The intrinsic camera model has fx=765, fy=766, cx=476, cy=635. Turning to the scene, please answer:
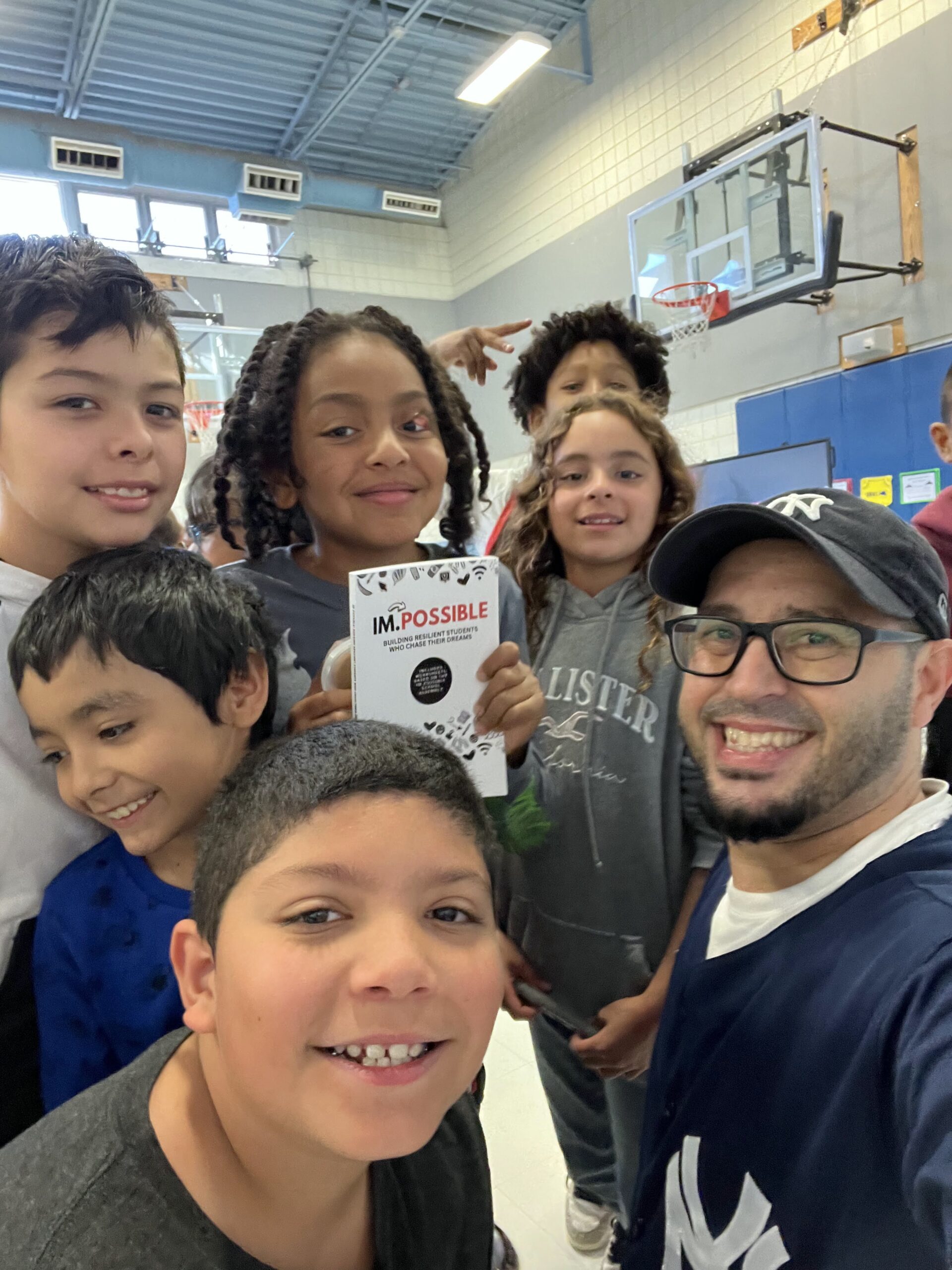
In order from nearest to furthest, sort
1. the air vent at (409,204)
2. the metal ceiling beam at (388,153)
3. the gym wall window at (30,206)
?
the gym wall window at (30,206) < the metal ceiling beam at (388,153) < the air vent at (409,204)

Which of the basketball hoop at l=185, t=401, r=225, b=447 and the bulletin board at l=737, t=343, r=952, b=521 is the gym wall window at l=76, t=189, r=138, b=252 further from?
the bulletin board at l=737, t=343, r=952, b=521

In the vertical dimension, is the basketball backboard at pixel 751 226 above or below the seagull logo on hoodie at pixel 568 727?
above

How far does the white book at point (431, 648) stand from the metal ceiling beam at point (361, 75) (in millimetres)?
6080

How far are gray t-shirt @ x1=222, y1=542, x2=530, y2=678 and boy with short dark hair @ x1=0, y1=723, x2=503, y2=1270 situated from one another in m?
0.36

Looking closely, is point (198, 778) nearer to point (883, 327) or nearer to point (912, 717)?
point (912, 717)

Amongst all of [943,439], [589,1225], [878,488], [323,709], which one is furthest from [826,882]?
[878,488]

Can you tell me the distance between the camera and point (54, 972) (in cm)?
81

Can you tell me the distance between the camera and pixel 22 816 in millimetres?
868

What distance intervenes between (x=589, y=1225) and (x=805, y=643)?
145cm

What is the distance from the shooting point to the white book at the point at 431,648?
0.83 m

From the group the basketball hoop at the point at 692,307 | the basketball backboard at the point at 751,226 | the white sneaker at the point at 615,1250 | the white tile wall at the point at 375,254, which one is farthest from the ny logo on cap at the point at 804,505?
the white tile wall at the point at 375,254

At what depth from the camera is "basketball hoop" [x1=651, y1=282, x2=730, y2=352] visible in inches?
195

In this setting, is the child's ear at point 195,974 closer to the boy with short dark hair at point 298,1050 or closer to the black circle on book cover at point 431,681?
the boy with short dark hair at point 298,1050

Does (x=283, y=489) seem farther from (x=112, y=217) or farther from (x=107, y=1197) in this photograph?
(x=112, y=217)
